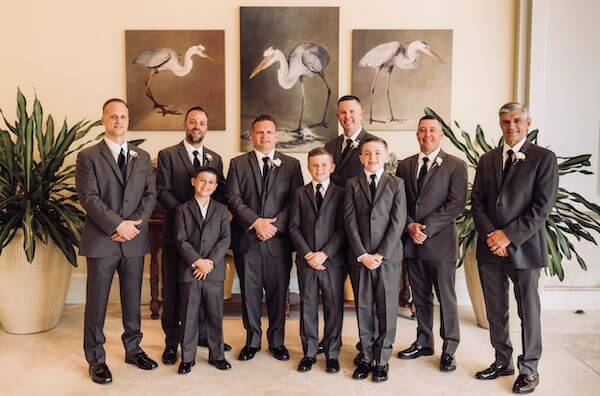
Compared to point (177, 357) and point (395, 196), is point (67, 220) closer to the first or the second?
point (177, 357)

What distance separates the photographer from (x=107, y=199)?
3107 millimetres

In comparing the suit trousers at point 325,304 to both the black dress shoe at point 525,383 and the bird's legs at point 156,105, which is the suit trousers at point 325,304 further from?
the bird's legs at point 156,105

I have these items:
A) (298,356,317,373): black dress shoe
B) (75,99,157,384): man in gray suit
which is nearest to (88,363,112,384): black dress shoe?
(75,99,157,384): man in gray suit

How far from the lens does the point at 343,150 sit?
3.50 metres

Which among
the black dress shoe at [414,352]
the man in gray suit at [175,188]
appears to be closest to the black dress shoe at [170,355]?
the man in gray suit at [175,188]

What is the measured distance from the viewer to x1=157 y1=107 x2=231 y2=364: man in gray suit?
11.1 feet

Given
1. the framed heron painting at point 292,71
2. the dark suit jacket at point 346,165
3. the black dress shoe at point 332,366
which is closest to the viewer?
the black dress shoe at point 332,366

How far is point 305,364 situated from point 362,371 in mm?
337

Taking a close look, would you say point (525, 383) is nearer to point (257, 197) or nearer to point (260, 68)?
point (257, 197)

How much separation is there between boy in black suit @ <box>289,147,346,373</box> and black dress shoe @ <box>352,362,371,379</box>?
5.3 inches

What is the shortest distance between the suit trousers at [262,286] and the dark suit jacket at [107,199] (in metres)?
0.65

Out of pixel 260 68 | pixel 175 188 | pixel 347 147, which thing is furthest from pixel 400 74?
pixel 175 188

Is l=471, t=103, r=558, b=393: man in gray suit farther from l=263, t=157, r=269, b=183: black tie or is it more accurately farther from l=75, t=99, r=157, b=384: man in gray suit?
l=75, t=99, r=157, b=384: man in gray suit

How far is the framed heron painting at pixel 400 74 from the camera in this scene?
15.0 ft
